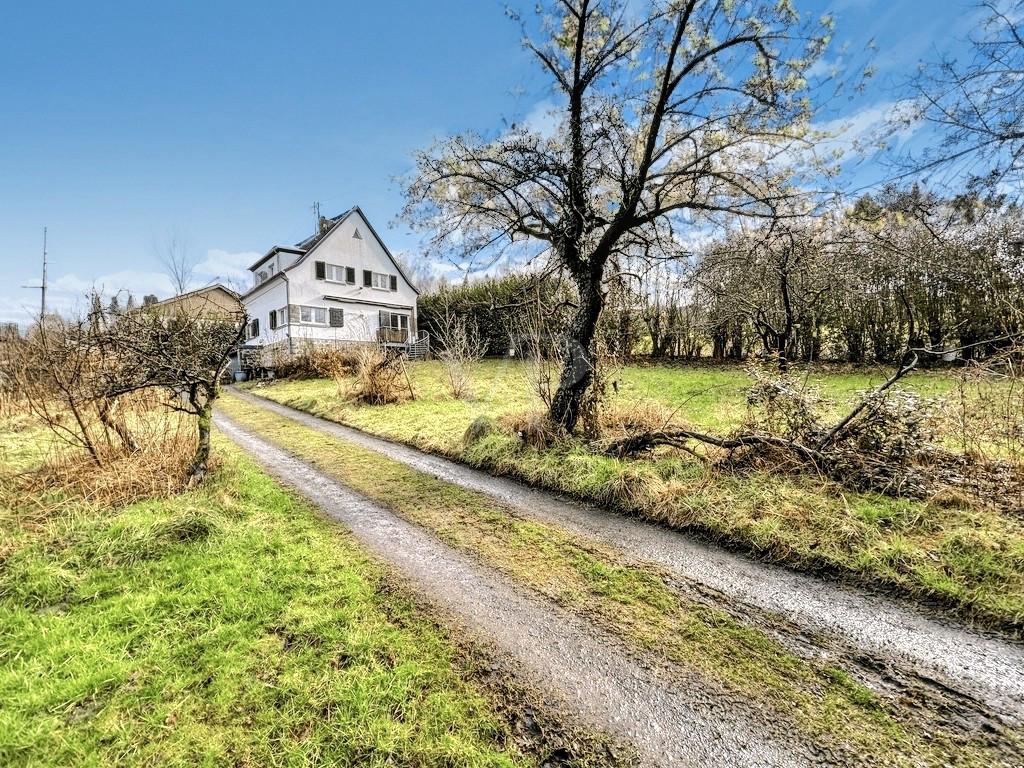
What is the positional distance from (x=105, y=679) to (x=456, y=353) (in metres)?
10.8

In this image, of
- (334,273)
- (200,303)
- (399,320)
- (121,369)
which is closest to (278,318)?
(334,273)

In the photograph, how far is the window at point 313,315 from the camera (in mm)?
23891

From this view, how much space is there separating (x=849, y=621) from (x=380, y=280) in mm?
29425

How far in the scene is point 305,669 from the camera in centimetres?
230

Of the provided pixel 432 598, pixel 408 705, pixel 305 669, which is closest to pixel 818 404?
pixel 432 598

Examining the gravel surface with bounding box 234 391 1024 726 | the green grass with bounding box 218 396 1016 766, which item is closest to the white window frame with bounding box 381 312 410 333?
the green grass with bounding box 218 396 1016 766

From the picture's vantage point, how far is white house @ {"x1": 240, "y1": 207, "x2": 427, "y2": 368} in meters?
23.6

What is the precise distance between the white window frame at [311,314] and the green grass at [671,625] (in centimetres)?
2193

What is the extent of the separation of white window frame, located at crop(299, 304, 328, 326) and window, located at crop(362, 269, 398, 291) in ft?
12.0

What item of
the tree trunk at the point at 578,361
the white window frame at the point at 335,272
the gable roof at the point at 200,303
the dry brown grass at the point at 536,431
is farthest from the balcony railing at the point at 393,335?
the tree trunk at the point at 578,361

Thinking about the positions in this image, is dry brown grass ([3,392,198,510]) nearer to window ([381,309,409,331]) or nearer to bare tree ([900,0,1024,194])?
bare tree ([900,0,1024,194])

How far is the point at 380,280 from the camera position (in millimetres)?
28125

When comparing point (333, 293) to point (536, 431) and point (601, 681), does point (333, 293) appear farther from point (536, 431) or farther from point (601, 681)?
point (601, 681)

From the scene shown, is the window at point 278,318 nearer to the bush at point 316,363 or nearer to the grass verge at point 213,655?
the bush at point 316,363
